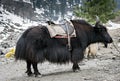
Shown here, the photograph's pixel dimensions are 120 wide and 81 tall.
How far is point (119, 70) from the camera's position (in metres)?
9.18

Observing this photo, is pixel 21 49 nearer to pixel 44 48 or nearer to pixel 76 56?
pixel 44 48

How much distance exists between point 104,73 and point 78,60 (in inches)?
44.2

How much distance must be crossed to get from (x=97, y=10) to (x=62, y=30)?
2608 centimetres

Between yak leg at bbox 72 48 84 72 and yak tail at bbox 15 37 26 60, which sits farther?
yak leg at bbox 72 48 84 72

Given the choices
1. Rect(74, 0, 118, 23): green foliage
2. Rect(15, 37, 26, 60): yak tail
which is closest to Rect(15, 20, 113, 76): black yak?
Rect(15, 37, 26, 60): yak tail

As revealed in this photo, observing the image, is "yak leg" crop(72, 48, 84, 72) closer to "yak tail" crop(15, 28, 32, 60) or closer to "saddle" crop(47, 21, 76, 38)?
"saddle" crop(47, 21, 76, 38)

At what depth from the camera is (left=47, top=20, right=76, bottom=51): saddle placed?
30.6 ft

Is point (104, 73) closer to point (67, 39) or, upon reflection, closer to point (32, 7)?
point (67, 39)

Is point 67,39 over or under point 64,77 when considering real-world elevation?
over

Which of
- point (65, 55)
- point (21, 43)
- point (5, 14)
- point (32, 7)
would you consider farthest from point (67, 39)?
point (32, 7)

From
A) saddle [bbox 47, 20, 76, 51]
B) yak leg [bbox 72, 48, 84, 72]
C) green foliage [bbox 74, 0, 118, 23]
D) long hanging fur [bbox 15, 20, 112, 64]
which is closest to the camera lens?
long hanging fur [bbox 15, 20, 112, 64]

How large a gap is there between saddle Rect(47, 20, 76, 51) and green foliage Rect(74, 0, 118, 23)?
24572 millimetres

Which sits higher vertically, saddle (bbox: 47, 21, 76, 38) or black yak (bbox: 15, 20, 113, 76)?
saddle (bbox: 47, 21, 76, 38)

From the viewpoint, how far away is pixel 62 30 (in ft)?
31.3
